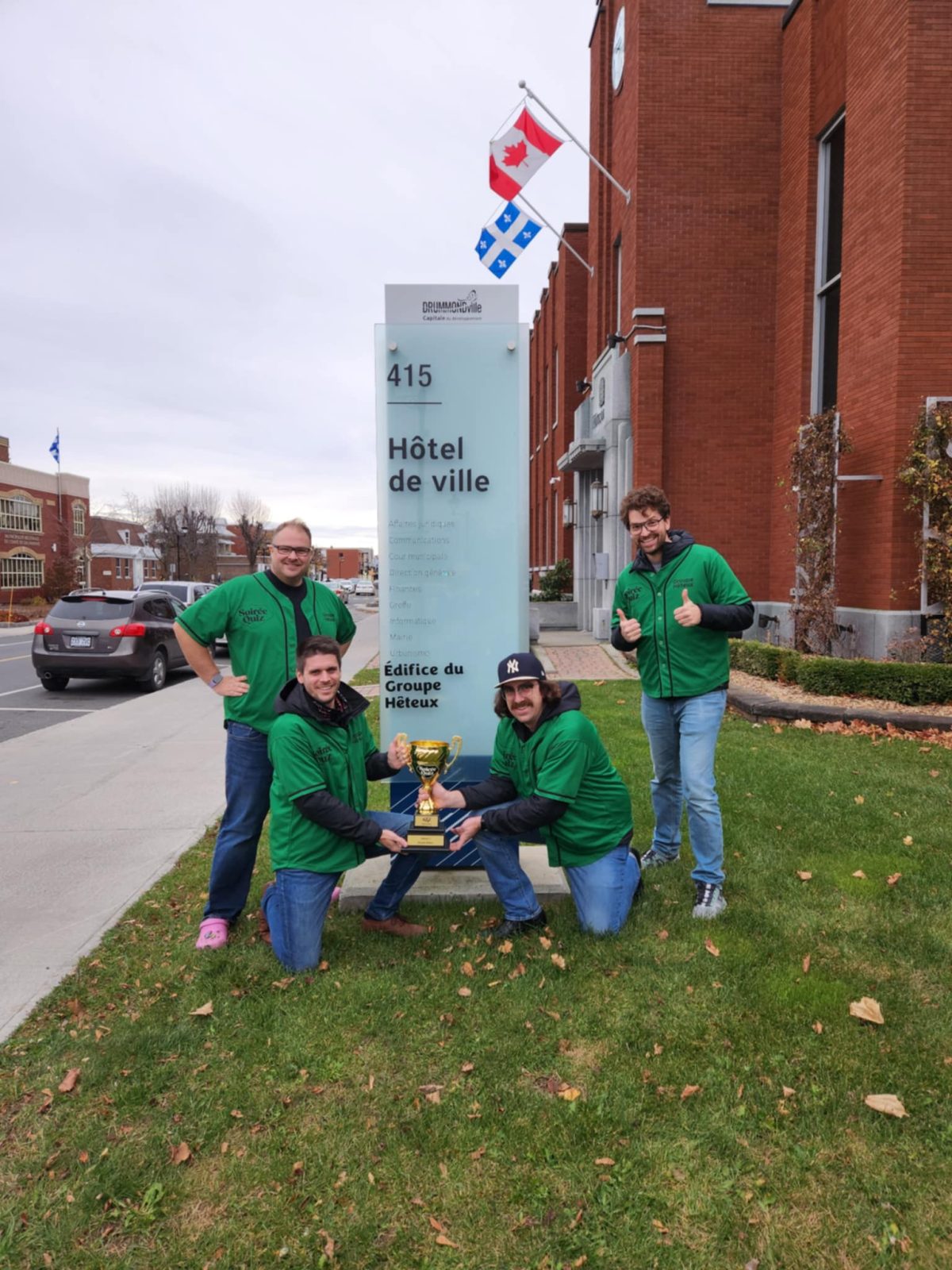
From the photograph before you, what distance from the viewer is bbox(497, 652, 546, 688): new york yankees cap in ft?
11.8

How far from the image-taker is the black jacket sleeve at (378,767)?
3.99 metres

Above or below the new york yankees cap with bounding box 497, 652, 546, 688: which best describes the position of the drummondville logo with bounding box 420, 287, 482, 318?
above

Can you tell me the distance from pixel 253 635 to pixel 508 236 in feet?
45.2

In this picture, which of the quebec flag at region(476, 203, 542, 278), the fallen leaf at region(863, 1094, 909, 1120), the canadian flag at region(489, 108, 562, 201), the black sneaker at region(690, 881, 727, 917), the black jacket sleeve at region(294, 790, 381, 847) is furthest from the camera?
the quebec flag at region(476, 203, 542, 278)

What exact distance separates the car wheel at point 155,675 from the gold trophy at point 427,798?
10.7 meters

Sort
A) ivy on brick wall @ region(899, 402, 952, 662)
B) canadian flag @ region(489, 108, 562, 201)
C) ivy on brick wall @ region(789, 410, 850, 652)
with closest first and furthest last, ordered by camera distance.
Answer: ivy on brick wall @ region(899, 402, 952, 662) → ivy on brick wall @ region(789, 410, 850, 652) → canadian flag @ region(489, 108, 562, 201)

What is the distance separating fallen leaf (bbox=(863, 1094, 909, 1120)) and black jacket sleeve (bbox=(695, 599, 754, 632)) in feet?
6.57

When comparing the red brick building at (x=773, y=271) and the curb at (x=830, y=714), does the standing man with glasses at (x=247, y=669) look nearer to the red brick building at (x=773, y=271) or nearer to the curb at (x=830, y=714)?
the curb at (x=830, y=714)

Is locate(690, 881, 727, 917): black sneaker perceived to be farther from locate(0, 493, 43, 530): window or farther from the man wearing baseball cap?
locate(0, 493, 43, 530): window

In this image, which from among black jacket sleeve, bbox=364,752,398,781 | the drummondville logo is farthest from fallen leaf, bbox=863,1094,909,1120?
the drummondville logo

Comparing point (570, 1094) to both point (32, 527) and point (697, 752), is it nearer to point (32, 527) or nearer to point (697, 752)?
point (697, 752)

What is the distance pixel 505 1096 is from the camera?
2762 millimetres

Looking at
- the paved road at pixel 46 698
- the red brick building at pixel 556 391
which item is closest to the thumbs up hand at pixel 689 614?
the paved road at pixel 46 698

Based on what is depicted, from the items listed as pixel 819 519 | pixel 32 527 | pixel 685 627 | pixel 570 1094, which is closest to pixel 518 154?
pixel 819 519
